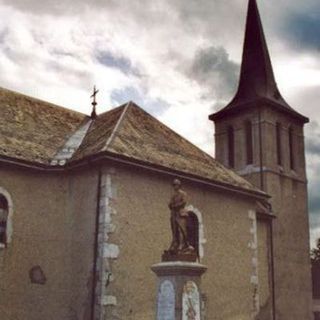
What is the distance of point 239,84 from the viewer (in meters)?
28.7

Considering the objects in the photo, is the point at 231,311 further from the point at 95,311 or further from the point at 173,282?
the point at 173,282

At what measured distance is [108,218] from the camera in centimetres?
1435

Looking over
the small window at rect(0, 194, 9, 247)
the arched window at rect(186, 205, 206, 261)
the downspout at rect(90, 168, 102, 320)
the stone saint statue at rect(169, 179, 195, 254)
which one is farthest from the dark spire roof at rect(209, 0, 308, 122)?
the stone saint statue at rect(169, 179, 195, 254)

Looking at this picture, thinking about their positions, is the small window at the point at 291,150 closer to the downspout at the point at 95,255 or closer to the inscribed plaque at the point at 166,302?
the downspout at the point at 95,255

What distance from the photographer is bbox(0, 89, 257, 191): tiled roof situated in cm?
1566

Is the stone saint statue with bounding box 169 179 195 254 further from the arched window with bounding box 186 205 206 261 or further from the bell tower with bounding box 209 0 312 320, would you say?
the bell tower with bounding box 209 0 312 320

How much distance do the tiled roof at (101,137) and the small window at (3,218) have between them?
1.30 meters

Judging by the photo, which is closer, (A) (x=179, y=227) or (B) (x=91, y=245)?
(A) (x=179, y=227)

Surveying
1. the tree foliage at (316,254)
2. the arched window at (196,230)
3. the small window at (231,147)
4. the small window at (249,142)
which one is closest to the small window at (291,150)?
the small window at (249,142)

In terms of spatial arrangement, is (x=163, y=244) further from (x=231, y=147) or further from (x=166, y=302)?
(x=231, y=147)

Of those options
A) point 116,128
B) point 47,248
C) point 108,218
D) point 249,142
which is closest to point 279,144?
point 249,142

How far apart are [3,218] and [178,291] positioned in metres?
6.79

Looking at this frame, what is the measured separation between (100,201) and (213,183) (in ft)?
13.7

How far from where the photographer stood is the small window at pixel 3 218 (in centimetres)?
1448
